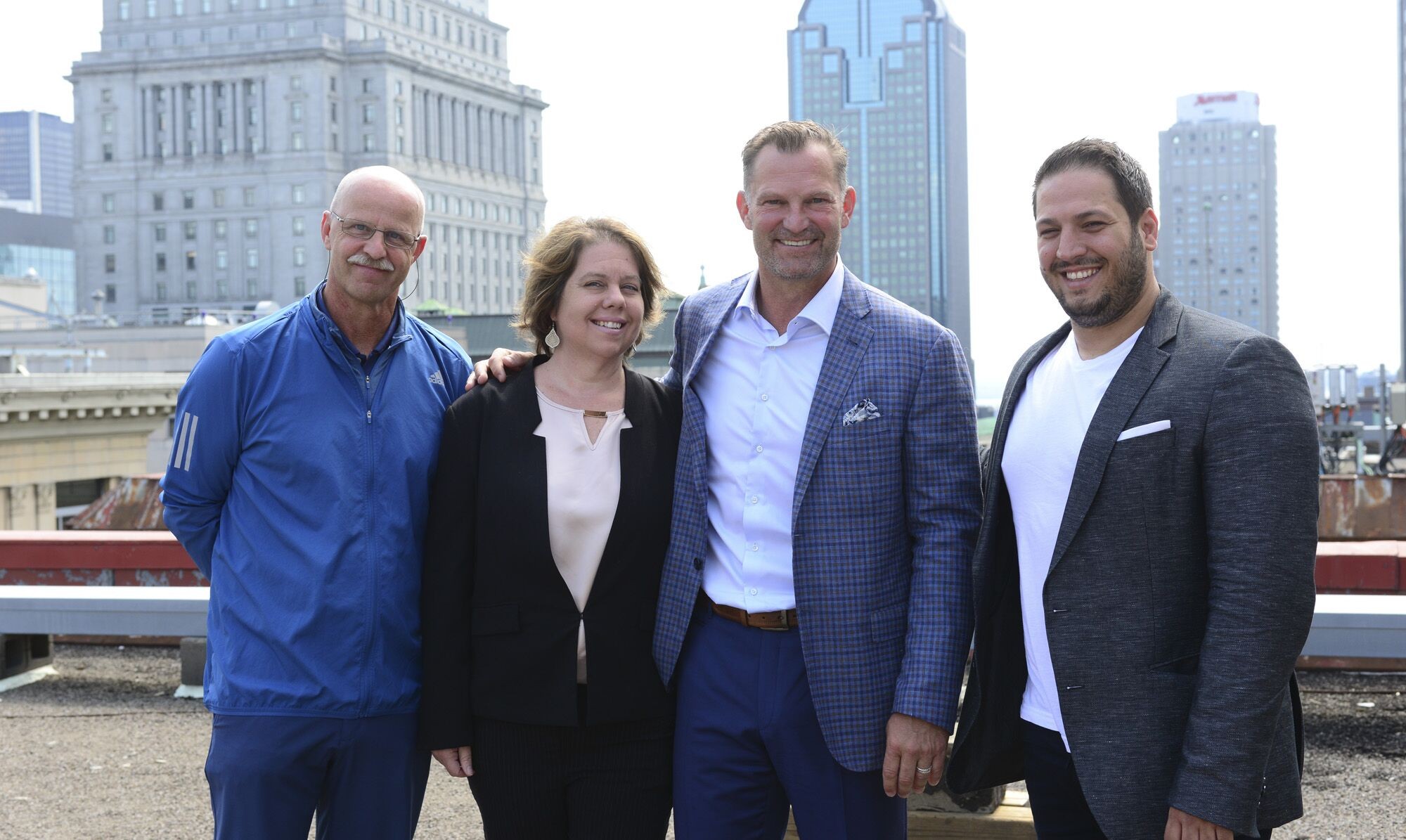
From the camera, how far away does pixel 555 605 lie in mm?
3334

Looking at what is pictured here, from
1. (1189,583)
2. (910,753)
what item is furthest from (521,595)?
(1189,583)

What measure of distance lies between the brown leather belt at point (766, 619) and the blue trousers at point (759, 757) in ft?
0.05

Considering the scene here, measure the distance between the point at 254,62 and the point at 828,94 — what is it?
95.1m

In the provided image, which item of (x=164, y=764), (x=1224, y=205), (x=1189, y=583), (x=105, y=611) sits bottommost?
(x=164, y=764)

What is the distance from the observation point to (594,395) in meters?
3.51

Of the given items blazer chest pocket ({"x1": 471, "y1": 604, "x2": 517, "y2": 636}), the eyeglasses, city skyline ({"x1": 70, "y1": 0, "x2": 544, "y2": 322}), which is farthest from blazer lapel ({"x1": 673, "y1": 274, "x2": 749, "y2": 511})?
city skyline ({"x1": 70, "y1": 0, "x2": 544, "y2": 322})

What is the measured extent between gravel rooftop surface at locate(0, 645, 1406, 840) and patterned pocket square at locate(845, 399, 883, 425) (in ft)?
9.53

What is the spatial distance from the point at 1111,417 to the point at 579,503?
4.37ft

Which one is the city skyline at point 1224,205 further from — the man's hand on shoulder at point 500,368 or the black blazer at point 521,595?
the black blazer at point 521,595

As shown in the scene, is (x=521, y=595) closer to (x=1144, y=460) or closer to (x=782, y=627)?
(x=782, y=627)

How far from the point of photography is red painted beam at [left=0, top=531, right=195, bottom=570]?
8.61 meters

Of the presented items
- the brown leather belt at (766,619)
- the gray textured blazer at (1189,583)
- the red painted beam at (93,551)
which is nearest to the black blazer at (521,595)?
the brown leather belt at (766,619)

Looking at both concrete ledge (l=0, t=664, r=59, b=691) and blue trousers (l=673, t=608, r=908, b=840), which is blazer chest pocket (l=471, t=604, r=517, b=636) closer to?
blue trousers (l=673, t=608, r=908, b=840)

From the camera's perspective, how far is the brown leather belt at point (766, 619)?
3.23m
